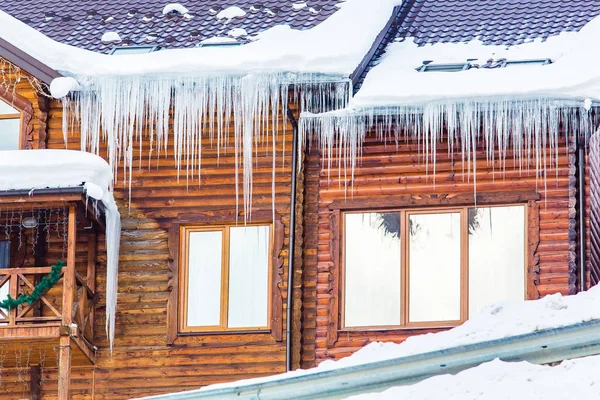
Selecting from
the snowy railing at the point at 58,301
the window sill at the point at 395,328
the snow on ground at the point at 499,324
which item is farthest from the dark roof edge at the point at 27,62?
the snow on ground at the point at 499,324

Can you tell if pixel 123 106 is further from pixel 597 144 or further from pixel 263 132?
pixel 597 144

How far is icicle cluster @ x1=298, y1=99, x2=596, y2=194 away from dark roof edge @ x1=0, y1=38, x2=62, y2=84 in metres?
3.12

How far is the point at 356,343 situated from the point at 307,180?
2.13 metres

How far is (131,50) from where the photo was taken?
2067 centimetres

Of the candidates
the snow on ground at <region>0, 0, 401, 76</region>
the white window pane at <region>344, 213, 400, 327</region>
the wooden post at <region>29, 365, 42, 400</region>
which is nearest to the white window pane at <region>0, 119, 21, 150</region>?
the snow on ground at <region>0, 0, 401, 76</region>

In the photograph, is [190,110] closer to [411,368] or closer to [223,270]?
[223,270]

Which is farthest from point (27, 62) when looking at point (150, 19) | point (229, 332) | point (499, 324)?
point (499, 324)

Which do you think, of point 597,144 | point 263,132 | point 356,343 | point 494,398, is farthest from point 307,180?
point 494,398

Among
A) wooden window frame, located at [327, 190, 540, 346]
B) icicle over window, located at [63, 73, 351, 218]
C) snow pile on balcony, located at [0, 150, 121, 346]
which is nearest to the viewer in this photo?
snow pile on balcony, located at [0, 150, 121, 346]

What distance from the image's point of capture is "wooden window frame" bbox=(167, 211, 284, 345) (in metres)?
19.7

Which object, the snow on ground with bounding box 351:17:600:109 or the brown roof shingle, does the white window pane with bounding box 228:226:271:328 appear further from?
the brown roof shingle

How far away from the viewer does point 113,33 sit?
21.1 m

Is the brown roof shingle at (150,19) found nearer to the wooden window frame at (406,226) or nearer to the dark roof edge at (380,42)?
the dark roof edge at (380,42)

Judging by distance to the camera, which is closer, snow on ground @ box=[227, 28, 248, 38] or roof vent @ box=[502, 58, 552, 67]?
roof vent @ box=[502, 58, 552, 67]
